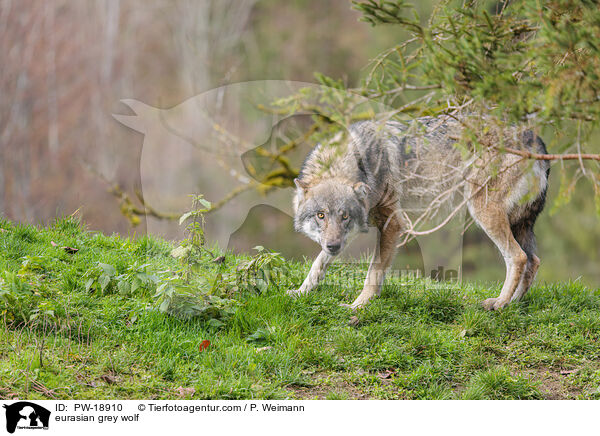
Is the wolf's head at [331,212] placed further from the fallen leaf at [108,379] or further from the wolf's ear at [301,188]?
the fallen leaf at [108,379]

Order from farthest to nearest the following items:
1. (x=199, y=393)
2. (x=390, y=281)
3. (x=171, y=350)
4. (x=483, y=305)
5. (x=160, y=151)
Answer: (x=160, y=151), (x=390, y=281), (x=483, y=305), (x=171, y=350), (x=199, y=393)

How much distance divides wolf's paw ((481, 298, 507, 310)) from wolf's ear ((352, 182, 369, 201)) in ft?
3.93

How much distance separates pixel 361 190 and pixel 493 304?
1.31 metres

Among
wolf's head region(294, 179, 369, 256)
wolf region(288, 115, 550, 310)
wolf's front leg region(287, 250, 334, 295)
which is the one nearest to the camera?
wolf's head region(294, 179, 369, 256)

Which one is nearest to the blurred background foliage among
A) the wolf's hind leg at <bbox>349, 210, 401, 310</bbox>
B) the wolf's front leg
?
the wolf's hind leg at <bbox>349, 210, 401, 310</bbox>

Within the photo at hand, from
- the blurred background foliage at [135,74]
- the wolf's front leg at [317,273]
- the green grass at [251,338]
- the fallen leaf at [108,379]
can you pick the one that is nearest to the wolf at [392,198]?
the wolf's front leg at [317,273]

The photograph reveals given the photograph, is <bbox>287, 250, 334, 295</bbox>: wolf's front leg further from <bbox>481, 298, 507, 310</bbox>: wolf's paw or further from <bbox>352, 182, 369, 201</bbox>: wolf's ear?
<bbox>481, 298, 507, 310</bbox>: wolf's paw

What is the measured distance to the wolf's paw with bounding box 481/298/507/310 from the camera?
413cm

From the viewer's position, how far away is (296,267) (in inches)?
188

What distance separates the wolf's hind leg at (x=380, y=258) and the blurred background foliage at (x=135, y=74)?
3.73 meters

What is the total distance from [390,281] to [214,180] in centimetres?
433

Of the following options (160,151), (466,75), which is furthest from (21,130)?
(466,75)

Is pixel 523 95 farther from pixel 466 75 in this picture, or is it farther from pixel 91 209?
pixel 91 209

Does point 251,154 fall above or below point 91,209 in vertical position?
above
